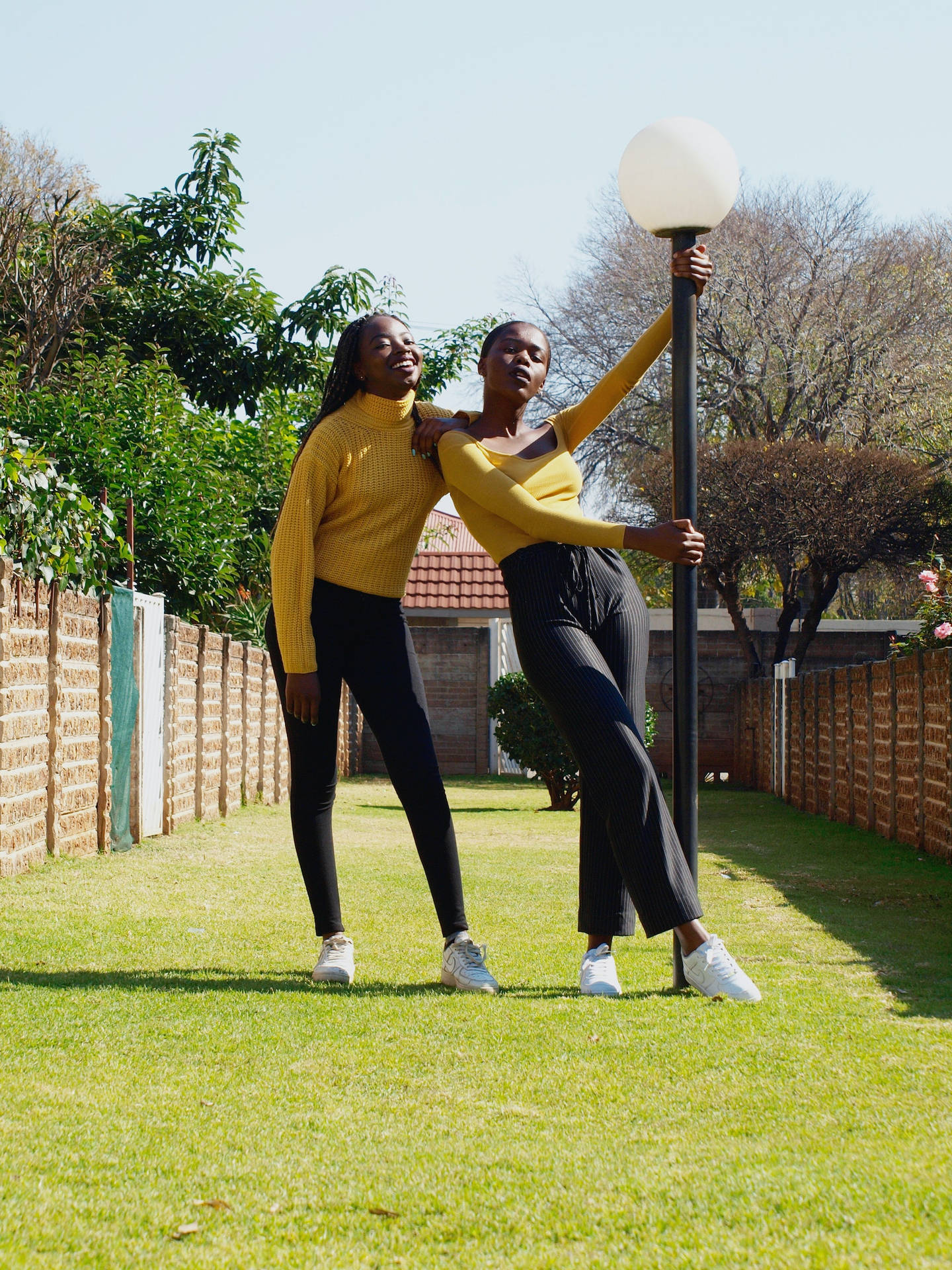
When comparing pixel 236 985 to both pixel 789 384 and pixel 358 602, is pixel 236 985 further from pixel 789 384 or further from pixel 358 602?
pixel 789 384

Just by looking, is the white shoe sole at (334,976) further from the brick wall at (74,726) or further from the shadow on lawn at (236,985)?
the brick wall at (74,726)

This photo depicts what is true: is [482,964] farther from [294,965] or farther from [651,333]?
[651,333]

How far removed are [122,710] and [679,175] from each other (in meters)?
4.87

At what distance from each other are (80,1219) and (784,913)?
4159mm

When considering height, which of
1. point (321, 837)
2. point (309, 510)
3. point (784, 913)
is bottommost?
point (784, 913)

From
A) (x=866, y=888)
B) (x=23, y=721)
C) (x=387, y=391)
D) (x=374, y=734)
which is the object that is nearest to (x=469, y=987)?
(x=374, y=734)

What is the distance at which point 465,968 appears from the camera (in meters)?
3.73

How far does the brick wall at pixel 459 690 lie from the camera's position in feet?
65.8

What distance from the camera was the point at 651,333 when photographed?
4164 mm

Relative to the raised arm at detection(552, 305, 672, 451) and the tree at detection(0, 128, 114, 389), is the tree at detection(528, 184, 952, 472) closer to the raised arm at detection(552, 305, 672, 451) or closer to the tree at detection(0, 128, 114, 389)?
the tree at detection(0, 128, 114, 389)

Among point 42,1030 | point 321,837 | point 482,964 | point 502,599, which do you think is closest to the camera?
point 42,1030

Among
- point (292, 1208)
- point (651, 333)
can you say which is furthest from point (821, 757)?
point (292, 1208)

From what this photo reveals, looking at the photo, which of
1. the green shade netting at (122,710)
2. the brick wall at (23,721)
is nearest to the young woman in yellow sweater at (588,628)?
the brick wall at (23,721)

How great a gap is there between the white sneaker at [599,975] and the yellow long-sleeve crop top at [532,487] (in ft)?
3.61
